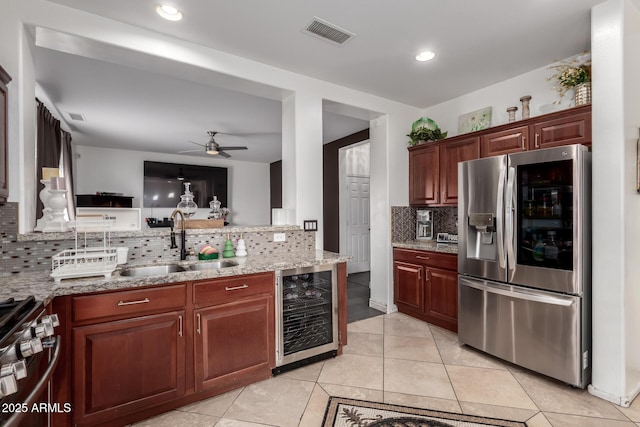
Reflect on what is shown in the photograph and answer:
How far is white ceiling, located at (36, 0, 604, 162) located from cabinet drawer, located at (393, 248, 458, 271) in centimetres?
183

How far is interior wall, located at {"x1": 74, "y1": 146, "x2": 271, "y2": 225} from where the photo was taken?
6.18 metres

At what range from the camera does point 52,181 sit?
1.92 m

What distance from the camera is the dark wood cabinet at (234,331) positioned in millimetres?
1912

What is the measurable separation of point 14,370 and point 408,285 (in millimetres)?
3271

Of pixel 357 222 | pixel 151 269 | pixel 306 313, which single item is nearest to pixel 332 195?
pixel 357 222

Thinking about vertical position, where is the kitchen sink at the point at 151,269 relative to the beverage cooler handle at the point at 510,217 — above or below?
below

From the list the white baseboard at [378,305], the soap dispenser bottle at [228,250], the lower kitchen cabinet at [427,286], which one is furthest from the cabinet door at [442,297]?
the soap dispenser bottle at [228,250]

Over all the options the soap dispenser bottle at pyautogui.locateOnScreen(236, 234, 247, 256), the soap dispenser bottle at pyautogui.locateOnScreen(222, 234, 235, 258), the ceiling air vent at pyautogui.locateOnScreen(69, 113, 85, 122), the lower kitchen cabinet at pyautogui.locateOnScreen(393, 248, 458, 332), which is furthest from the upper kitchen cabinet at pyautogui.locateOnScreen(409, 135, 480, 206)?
the ceiling air vent at pyautogui.locateOnScreen(69, 113, 85, 122)

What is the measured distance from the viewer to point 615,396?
6.28 ft

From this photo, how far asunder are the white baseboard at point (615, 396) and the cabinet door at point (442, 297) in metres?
1.09

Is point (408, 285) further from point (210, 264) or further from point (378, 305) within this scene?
point (210, 264)

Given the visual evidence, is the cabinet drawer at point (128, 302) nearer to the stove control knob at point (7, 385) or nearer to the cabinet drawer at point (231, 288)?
the cabinet drawer at point (231, 288)

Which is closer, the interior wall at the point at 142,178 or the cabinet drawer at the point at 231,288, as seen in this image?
the cabinet drawer at the point at 231,288

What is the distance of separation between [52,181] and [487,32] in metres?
3.23
